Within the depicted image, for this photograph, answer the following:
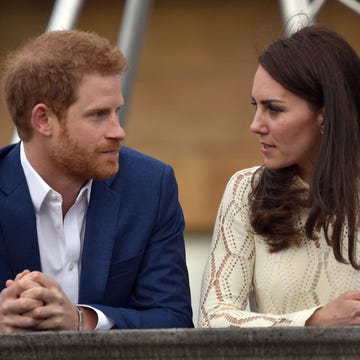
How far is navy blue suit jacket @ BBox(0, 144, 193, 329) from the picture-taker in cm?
338

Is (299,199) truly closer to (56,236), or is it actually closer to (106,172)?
(106,172)

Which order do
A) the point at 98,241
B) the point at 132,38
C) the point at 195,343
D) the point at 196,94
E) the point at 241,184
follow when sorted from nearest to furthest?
the point at 195,343 < the point at 98,241 < the point at 241,184 < the point at 132,38 < the point at 196,94

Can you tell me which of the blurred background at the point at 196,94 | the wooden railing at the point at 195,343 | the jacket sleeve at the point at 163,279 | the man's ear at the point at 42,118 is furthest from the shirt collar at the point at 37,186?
the blurred background at the point at 196,94

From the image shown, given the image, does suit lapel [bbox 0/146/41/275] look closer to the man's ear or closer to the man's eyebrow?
the man's ear

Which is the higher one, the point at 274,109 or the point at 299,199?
the point at 274,109

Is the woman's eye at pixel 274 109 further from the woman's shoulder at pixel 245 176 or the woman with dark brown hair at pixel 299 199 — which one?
the woman's shoulder at pixel 245 176

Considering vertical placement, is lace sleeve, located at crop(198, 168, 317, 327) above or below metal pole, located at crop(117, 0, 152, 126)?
below

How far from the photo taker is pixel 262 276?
3.39m

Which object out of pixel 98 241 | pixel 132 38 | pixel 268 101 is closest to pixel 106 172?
pixel 98 241

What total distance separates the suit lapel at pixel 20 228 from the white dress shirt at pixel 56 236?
24 millimetres

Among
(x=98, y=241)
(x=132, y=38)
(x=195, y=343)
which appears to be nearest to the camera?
(x=195, y=343)

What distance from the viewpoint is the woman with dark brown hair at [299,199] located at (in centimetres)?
332

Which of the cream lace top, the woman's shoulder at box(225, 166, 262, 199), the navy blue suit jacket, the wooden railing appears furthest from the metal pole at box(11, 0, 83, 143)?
the wooden railing

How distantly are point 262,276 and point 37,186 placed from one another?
647 mm
